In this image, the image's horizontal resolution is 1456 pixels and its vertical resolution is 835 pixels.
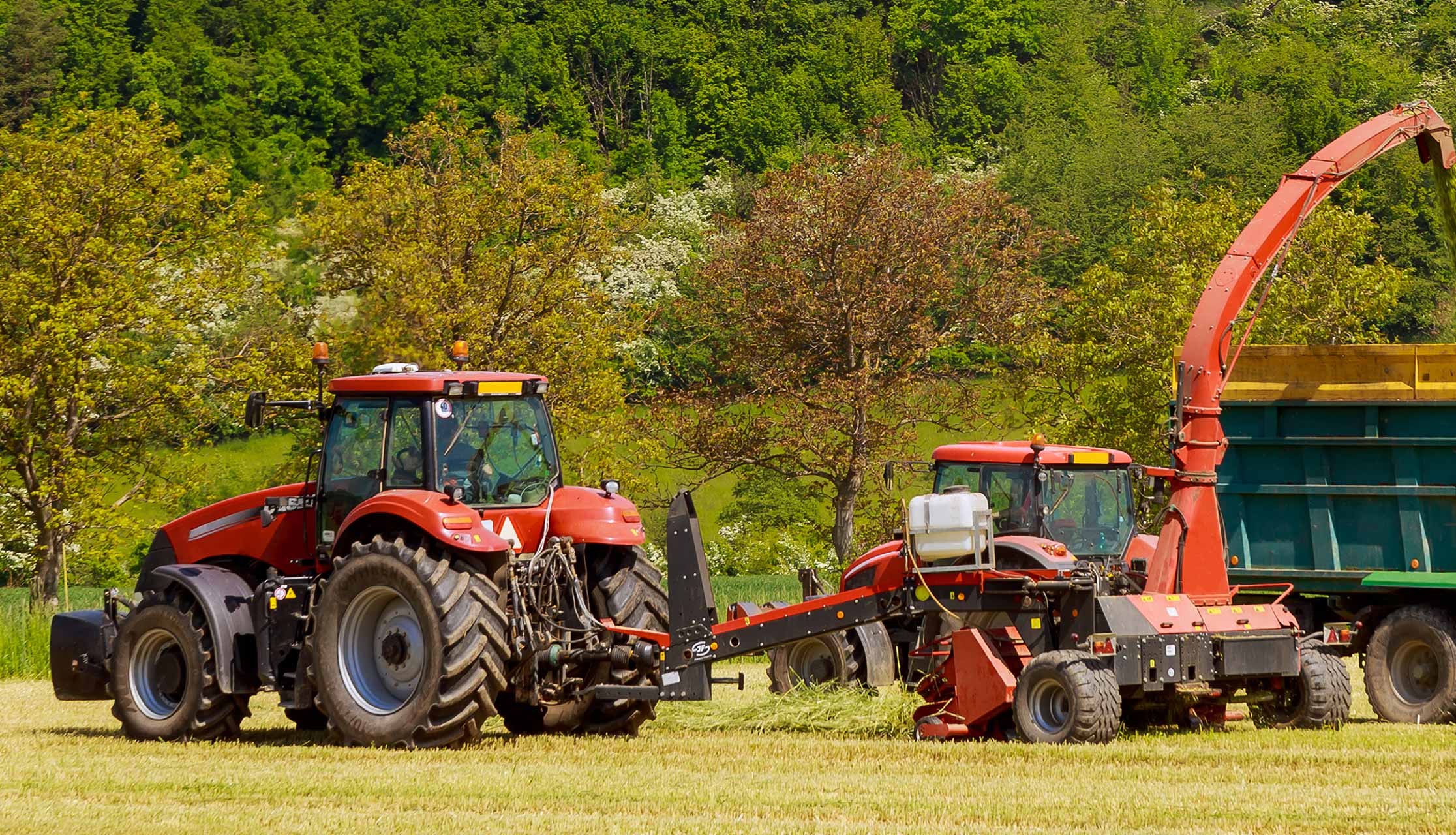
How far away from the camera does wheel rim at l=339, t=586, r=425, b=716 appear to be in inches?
475

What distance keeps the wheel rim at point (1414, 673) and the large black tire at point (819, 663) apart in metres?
4.16

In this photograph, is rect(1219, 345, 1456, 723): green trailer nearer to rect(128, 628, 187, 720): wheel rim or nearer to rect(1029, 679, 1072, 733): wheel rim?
rect(1029, 679, 1072, 733): wheel rim

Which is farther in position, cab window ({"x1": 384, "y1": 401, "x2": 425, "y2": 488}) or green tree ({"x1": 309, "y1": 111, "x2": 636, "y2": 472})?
green tree ({"x1": 309, "y1": 111, "x2": 636, "y2": 472})

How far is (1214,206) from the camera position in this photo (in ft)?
115

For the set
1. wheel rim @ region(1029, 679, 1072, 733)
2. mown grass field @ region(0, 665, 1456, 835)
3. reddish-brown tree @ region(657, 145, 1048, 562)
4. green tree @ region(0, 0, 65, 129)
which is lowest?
mown grass field @ region(0, 665, 1456, 835)

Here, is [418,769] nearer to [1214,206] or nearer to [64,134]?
[64,134]

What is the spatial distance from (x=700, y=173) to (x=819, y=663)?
74.1 meters

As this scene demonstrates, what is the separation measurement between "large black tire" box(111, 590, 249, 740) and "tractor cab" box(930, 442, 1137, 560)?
18.6 ft

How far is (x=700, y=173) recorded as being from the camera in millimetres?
88312

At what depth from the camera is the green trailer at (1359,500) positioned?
46.3 feet

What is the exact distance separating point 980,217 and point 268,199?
46.1 meters

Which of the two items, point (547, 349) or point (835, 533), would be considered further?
point (547, 349)

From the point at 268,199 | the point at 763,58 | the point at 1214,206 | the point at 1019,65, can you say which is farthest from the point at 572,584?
the point at 1019,65

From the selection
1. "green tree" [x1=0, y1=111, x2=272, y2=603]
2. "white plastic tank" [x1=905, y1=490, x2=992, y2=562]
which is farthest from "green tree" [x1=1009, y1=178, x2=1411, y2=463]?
"white plastic tank" [x1=905, y1=490, x2=992, y2=562]
